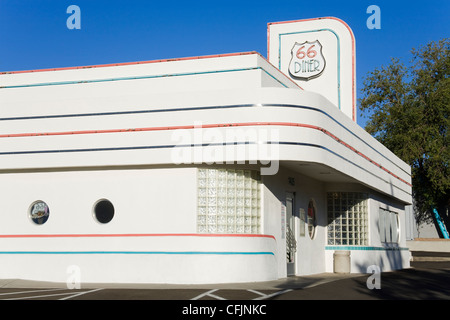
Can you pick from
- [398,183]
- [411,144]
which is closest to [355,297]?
[398,183]

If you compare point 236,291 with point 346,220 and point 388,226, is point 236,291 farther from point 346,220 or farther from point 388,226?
point 388,226

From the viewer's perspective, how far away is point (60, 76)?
62.2 ft

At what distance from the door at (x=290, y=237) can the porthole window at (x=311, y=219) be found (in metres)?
1.74

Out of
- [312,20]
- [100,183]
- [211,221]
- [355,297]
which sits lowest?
[355,297]

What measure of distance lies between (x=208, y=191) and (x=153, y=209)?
5.42ft

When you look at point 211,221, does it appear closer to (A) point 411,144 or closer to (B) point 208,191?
(B) point 208,191

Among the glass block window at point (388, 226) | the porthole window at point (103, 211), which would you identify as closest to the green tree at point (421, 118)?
the glass block window at point (388, 226)

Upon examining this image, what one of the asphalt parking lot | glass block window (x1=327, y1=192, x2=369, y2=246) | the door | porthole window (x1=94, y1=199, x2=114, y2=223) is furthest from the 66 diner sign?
porthole window (x1=94, y1=199, x2=114, y2=223)

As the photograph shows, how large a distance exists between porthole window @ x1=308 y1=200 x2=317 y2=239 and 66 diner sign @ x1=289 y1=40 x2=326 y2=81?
6.28m

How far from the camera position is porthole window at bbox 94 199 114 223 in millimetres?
17031

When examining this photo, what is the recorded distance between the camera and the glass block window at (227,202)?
53.7 ft

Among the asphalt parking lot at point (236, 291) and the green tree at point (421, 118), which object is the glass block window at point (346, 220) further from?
the green tree at point (421, 118)

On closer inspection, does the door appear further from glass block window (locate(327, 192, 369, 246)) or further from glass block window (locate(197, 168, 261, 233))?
glass block window (locate(327, 192, 369, 246))

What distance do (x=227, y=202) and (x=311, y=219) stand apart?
18.8 ft
